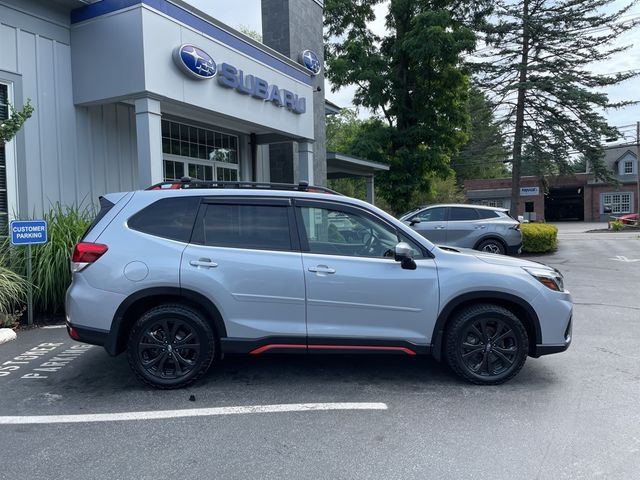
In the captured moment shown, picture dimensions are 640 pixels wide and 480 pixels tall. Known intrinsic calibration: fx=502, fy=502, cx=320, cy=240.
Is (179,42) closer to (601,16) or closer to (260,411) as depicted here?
(260,411)

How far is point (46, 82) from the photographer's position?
323 inches

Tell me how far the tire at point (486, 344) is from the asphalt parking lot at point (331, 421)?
14cm

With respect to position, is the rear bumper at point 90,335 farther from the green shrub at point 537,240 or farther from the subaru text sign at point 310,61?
the green shrub at point 537,240

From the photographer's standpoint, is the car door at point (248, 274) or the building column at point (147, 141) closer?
the car door at point (248, 274)

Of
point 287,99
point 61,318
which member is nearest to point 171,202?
point 61,318

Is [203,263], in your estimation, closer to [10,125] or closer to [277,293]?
[277,293]

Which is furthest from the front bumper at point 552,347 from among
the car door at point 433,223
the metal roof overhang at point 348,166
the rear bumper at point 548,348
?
the metal roof overhang at point 348,166

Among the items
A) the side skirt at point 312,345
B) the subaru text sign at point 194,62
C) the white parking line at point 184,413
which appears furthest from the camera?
the subaru text sign at point 194,62

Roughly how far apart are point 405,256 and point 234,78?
22.6 feet

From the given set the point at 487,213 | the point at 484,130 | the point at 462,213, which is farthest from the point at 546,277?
the point at 484,130

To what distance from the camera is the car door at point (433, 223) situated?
1330 cm

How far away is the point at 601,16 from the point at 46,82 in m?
25.6

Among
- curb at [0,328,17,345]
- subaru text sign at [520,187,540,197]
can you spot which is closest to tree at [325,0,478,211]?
curb at [0,328,17,345]

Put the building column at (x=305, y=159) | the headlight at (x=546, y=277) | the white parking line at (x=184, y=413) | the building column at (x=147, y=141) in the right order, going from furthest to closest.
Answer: the building column at (x=305, y=159) < the building column at (x=147, y=141) < the headlight at (x=546, y=277) < the white parking line at (x=184, y=413)
